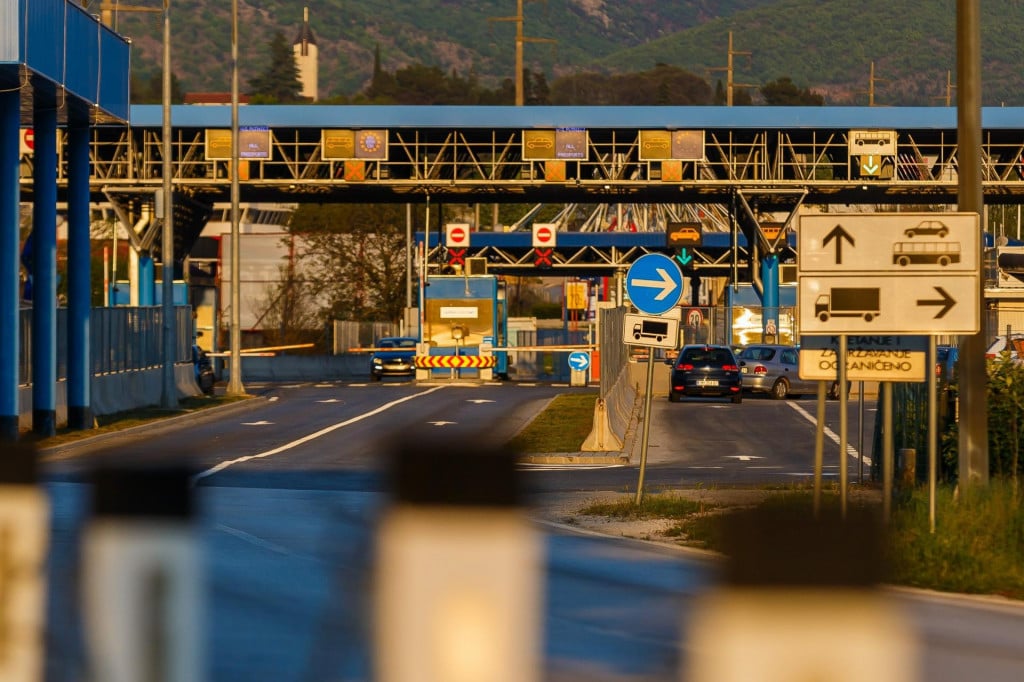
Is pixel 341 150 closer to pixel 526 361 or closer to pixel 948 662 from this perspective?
pixel 526 361

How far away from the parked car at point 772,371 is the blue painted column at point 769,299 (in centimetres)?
986

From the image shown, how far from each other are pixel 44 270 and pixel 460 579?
30192 mm

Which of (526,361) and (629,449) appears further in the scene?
(526,361)

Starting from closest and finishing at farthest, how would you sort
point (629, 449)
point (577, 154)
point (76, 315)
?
point (629, 449)
point (76, 315)
point (577, 154)

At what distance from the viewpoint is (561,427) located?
3384 cm

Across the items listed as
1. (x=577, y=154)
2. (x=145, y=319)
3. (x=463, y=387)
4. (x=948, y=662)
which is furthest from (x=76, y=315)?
(x=577, y=154)

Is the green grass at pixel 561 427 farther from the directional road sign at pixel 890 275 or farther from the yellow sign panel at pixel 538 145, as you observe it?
the yellow sign panel at pixel 538 145

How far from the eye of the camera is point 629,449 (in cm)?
2989

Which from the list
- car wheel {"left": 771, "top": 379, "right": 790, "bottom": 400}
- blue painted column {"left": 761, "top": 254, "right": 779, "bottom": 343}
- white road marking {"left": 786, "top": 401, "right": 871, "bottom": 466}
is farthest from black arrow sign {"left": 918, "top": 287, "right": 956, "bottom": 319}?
blue painted column {"left": 761, "top": 254, "right": 779, "bottom": 343}

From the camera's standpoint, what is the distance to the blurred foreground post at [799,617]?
2123 mm

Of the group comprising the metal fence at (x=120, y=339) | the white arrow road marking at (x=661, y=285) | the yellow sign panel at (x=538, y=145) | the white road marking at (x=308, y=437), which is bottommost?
the white road marking at (x=308, y=437)

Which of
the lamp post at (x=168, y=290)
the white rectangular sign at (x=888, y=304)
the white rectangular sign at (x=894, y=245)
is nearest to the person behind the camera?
the white rectangular sign at (x=888, y=304)

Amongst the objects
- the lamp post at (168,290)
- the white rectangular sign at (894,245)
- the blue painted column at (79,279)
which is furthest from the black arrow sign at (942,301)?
the lamp post at (168,290)

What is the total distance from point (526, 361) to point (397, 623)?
70.3 m
